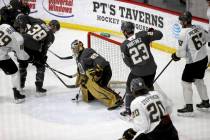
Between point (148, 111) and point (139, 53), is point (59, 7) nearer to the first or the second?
point (139, 53)

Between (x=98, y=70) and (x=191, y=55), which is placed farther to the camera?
(x=98, y=70)

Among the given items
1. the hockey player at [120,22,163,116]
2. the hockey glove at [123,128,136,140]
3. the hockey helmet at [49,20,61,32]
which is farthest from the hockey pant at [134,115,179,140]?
the hockey helmet at [49,20,61,32]

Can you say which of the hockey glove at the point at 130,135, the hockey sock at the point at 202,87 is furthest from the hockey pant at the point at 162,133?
the hockey sock at the point at 202,87

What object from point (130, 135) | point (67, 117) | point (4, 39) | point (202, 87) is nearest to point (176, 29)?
point (202, 87)

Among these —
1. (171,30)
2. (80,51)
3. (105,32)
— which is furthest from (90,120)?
(105,32)

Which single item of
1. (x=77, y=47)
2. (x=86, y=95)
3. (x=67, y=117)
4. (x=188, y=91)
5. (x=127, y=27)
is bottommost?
(x=67, y=117)

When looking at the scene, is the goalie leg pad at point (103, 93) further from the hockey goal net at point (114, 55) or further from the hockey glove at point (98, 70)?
the hockey goal net at point (114, 55)

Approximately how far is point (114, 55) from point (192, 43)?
5.14ft

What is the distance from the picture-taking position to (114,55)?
7211mm

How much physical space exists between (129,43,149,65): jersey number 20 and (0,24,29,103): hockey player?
1.66 meters

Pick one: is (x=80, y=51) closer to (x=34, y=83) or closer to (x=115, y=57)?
(x=115, y=57)

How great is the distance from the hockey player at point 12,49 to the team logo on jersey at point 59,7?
12.5 ft

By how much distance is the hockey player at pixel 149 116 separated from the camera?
4.30 metres

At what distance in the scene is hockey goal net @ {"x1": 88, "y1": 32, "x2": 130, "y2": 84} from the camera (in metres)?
7.14
